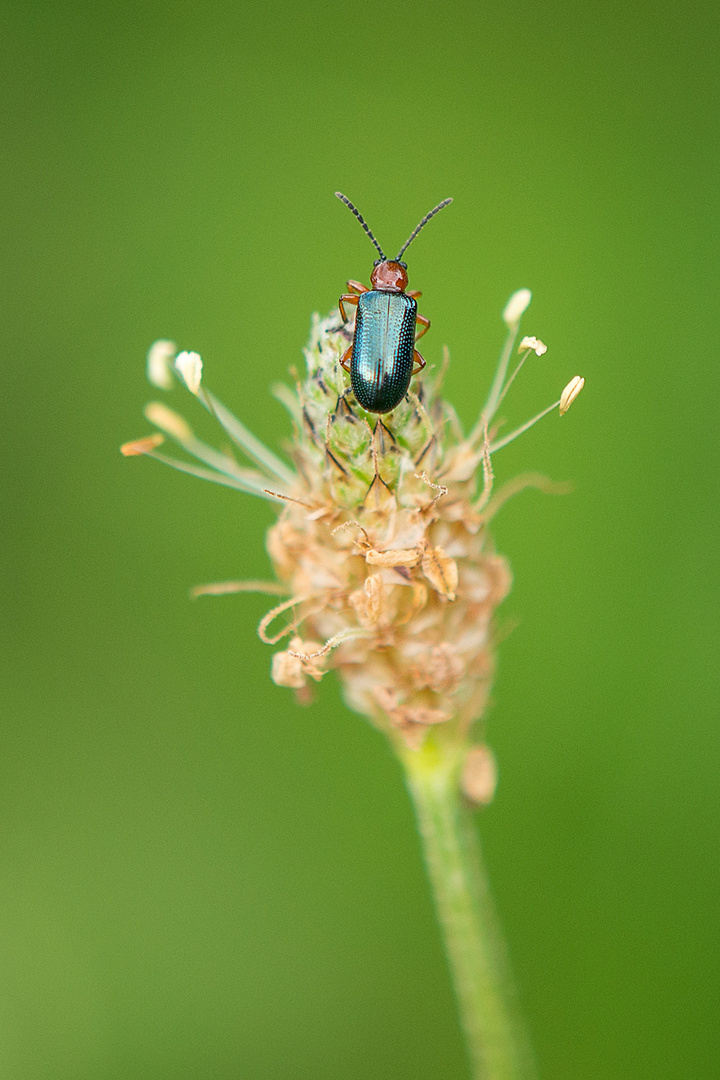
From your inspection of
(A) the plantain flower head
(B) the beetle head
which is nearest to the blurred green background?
(B) the beetle head

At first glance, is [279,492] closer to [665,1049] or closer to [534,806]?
[534,806]

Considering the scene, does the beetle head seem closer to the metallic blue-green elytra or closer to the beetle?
the beetle

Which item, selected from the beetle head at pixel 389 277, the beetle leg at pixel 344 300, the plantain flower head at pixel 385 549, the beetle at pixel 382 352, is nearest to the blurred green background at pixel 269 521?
the beetle head at pixel 389 277

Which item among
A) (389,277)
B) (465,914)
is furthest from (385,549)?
(389,277)

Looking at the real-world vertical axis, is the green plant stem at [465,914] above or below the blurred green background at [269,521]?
below

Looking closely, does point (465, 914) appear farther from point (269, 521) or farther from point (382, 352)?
point (269, 521)

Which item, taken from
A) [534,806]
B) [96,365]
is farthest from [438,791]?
[96,365]

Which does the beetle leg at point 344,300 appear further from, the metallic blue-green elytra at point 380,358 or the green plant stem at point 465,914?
the green plant stem at point 465,914
